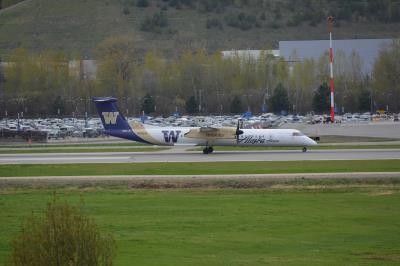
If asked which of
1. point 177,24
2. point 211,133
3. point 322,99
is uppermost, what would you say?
point 177,24

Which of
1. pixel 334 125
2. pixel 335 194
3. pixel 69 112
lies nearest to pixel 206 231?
pixel 335 194

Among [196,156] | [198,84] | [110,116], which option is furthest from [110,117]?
[198,84]

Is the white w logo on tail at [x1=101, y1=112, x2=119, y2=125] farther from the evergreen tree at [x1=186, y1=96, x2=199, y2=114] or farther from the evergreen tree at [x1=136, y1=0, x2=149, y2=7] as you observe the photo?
the evergreen tree at [x1=136, y1=0, x2=149, y2=7]

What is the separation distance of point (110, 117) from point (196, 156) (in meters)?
7.26

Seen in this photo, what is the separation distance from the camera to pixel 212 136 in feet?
175

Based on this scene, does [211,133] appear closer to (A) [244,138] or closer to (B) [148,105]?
(A) [244,138]

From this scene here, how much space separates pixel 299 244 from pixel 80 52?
121 meters

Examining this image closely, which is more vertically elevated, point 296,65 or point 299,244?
point 296,65

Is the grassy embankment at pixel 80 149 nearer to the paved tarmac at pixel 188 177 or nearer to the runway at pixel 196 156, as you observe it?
the runway at pixel 196 156

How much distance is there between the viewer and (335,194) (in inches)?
1266

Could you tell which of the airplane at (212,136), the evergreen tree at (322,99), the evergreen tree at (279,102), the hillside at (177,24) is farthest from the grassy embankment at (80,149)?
the hillside at (177,24)

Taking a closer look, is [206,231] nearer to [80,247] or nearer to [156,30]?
[80,247]

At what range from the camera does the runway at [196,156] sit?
158ft

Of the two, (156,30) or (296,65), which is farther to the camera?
(156,30)
